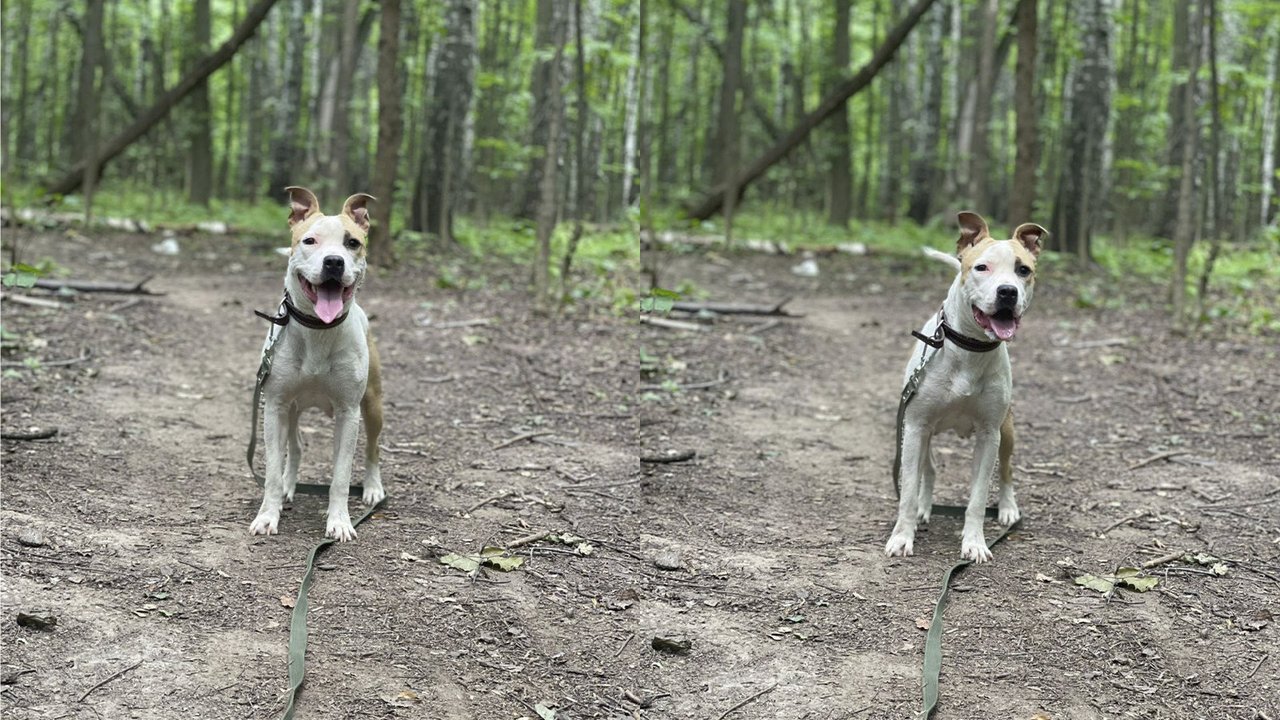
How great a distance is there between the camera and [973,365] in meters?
5.27

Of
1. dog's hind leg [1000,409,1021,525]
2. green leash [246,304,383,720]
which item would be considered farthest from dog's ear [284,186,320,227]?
dog's hind leg [1000,409,1021,525]

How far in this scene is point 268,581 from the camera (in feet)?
15.5

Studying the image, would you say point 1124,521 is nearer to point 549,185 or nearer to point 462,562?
point 462,562

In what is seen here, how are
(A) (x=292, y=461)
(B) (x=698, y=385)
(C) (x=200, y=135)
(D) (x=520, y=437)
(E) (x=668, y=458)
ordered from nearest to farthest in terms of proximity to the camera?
(A) (x=292, y=461) < (E) (x=668, y=458) < (D) (x=520, y=437) < (B) (x=698, y=385) < (C) (x=200, y=135)

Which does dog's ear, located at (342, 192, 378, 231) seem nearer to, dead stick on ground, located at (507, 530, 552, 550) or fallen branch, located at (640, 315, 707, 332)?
dead stick on ground, located at (507, 530, 552, 550)

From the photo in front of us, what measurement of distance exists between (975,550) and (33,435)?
488 cm

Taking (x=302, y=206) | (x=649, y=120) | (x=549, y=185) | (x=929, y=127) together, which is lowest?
(x=302, y=206)

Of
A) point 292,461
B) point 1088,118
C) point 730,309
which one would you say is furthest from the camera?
point 1088,118

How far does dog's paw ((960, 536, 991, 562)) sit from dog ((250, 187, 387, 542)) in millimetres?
2863

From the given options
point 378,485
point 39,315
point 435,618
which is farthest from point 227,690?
point 39,315

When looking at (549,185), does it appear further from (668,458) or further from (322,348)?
(322,348)

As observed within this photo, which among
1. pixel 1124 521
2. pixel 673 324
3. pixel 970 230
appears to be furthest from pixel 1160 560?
pixel 673 324

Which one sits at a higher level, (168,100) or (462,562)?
(168,100)

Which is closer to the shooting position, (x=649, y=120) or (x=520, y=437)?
(x=520, y=437)
